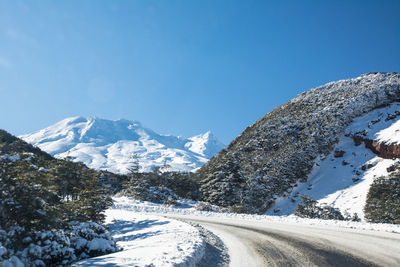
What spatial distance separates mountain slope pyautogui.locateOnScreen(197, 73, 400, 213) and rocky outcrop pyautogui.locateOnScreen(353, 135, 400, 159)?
368 centimetres

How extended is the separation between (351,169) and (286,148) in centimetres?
1071

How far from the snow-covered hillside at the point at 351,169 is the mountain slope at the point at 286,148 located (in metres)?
1.31

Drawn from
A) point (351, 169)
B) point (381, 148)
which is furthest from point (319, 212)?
point (381, 148)

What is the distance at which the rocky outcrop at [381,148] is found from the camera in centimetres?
3003

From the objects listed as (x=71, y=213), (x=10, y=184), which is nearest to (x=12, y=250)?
(x=10, y=184)

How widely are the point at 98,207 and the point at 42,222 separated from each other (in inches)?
370

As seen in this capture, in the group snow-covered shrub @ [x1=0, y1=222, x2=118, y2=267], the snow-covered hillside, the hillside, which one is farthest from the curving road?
the snow-covered hillside

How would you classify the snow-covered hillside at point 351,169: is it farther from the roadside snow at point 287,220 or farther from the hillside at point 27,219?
the hillside at point 27,219

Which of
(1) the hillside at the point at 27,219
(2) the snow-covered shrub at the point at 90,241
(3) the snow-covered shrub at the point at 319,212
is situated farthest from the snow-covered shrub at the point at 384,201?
(1) the hillside at the point at 27,219

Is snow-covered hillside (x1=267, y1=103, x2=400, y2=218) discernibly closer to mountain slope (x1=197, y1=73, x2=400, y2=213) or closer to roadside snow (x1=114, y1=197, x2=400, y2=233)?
mountain slope (x1=197, y1=73, x2=400, y2=213)

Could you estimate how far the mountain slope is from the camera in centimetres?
3659

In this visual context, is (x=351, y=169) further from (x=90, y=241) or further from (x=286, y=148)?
(x=90, y=241)

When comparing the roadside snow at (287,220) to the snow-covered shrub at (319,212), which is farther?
the snow-covered shrub at (319,212)

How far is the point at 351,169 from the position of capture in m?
33.7
